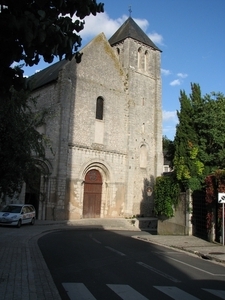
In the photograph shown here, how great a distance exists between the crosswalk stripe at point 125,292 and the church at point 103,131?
59.8 feet

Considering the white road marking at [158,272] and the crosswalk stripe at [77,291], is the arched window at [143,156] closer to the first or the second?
the white road marking at [158,272]

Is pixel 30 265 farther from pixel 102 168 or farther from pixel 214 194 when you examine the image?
pixel 102 168

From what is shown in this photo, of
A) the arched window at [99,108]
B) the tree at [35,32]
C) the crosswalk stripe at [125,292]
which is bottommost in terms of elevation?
the crosswalk stripe at [125,292]

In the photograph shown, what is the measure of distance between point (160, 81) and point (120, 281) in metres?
30.1

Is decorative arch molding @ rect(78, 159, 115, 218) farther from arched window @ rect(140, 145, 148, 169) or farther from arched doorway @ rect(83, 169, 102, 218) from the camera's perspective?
arched window @ rect(140, 145, 148, 169)

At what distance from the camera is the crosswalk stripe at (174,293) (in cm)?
A: 616

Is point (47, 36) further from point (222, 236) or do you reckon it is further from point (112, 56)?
point (112, 56)

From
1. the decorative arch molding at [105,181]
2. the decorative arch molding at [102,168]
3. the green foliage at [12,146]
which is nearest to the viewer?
the green foliage at [12,146]

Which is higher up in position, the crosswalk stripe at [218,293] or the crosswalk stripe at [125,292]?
the crosswalk stripe at [125,292]

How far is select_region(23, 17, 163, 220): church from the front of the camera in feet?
87.0

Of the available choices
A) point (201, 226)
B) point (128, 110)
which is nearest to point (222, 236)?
point (201, 226)

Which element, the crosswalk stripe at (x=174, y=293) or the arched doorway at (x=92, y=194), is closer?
the crosswalk stripe at (x=174, y=293)

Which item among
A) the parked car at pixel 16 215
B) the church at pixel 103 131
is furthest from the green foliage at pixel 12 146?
the church at pixel 103 131

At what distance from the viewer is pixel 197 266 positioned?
9.94 meters
